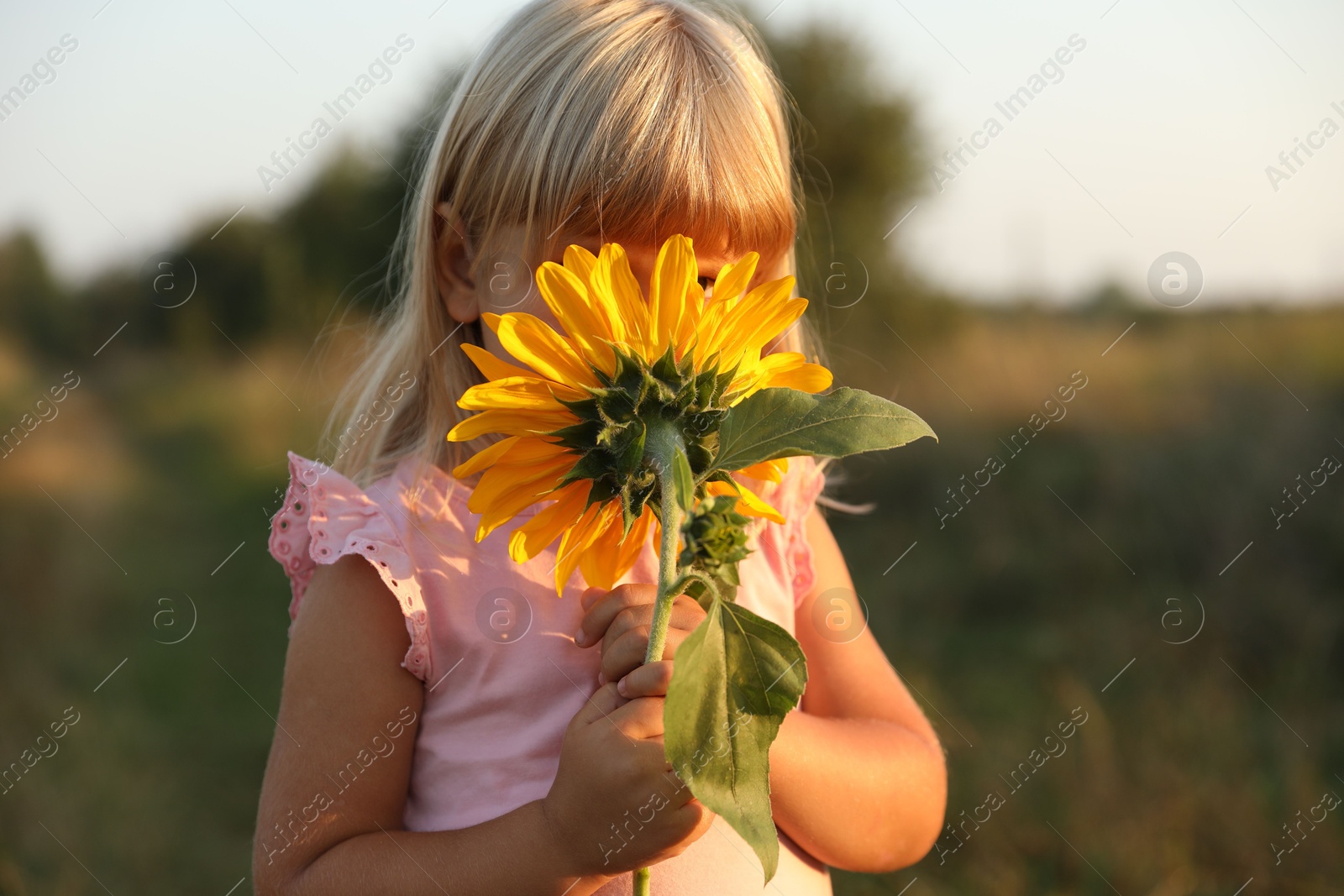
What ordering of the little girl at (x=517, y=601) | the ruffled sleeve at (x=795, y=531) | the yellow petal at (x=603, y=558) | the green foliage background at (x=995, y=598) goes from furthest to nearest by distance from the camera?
the green foliage background at (x=995, y=598)
the ruffled sleeve at (x=795, y=531)
the little girl at (x=517, y=601)
the yellow petal at (x=603, y=558)

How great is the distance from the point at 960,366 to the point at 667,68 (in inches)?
201

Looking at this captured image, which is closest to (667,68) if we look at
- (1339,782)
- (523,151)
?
(523,151)

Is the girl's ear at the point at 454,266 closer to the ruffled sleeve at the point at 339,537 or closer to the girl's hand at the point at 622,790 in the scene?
the ruffled sleeve at the point at 339,537

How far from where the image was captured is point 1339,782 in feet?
9.80

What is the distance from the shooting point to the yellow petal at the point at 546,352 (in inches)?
33.5

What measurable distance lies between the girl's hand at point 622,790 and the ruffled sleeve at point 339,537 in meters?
0.28

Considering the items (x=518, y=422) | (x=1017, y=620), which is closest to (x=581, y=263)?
(x=518, y=422)

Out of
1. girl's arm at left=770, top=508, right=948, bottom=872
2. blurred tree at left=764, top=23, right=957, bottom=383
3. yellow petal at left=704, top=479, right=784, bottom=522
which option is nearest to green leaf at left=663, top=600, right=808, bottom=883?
yellow petal at left=704, top=479, right=784, bottom=522

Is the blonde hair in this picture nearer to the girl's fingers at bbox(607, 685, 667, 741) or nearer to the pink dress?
the pink dress

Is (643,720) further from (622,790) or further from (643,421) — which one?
(643,421)

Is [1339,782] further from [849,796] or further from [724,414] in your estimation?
[724,414]

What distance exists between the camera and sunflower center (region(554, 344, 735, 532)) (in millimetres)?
821

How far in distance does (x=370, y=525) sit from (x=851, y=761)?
65cm

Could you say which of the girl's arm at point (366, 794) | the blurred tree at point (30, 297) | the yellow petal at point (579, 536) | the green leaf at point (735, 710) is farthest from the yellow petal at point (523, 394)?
the blurred tree at point (30, 297)
